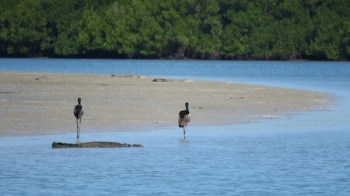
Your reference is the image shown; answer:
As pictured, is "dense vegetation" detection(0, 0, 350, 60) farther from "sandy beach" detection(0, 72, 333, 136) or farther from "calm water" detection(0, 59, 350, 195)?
"calm water" detection(0, 59, 350, 195)

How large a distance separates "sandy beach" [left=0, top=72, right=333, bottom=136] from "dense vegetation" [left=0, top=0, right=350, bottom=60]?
178 ft

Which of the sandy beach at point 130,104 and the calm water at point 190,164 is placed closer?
the calm water at point 190,164

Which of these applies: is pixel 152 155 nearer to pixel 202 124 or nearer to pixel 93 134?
pixel 93 134

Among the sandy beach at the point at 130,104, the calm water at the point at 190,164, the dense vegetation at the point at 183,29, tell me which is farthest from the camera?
the dense vegetation at the point at 183,29

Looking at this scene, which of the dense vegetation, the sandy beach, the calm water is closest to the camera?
the calm water

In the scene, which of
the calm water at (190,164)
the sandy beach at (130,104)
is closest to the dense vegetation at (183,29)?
the sandy beach at (130,104)

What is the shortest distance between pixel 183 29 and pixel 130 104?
6913 cm

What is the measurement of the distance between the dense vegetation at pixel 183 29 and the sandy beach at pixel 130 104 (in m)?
54.2

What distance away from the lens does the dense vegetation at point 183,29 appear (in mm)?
94500

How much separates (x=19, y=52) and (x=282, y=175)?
267 feet

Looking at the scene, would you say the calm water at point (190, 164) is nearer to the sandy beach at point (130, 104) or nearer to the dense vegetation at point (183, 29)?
the sandy beach at point (130, 104)

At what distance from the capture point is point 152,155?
1795 centimetres

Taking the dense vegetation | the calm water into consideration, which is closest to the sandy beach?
the calm water

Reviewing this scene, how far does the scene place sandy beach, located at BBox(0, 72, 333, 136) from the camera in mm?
22375
